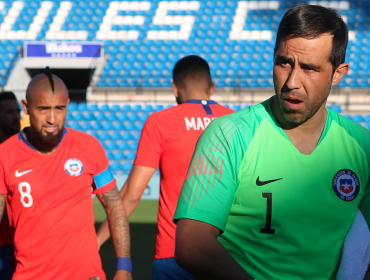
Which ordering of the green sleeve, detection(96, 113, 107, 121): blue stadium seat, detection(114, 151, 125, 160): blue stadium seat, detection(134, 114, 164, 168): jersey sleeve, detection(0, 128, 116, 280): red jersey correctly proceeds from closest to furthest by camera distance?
the green sleeve < detection(0, 128, 116, 280): red jersey < detection(134, 114, 164, 168): jersey sleeve < detection(114, 151, 125, 160): blue stadium seat < detection(96, 113, 107, 121): blue stadium seat

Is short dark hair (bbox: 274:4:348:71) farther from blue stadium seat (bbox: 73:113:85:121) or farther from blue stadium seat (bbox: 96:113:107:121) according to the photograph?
blue stadium seat (bbox: 73:113:85:121)

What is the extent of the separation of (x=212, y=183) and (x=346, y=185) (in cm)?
45

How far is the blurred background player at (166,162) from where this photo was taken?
2773mm

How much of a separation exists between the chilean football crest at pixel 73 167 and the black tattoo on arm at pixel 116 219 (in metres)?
0.23

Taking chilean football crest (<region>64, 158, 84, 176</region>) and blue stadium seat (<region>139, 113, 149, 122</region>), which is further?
blue stadium seat (<region>139, 113, 149, 122</region>)

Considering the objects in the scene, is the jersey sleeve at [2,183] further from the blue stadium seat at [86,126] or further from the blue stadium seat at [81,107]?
the blue stadium seat at [81,107]

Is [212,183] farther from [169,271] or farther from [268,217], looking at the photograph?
[169,271]

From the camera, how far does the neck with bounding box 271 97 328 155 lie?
4.66ft

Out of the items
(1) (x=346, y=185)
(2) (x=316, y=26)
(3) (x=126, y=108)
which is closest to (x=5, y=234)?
(1) (x=346, y=185)

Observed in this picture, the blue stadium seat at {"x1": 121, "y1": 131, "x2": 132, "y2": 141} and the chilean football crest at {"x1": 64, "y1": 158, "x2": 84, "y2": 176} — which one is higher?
the chilean football crest at {"x1": 64, "y1": 158, "x2": 84, "y2": 176}

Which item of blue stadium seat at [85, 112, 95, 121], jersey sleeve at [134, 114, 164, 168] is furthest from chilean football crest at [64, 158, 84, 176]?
blue stadium seat at [85, 112, 95, 121]

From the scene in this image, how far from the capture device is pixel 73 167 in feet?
8.61

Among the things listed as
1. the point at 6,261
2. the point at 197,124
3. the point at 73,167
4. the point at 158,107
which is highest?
the point at 158,107

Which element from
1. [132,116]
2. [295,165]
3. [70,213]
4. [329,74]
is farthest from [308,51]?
[132,116]
